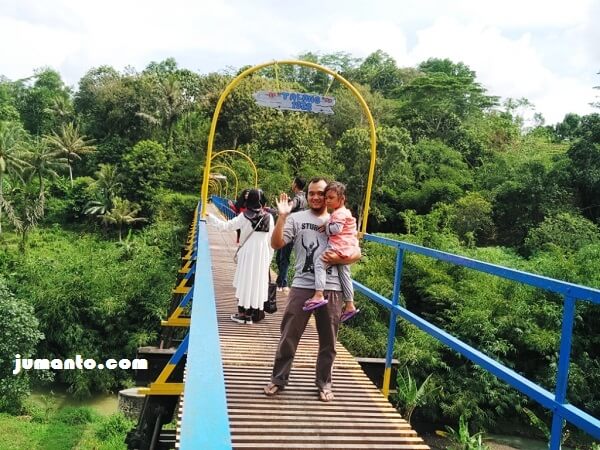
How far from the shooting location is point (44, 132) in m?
48.5

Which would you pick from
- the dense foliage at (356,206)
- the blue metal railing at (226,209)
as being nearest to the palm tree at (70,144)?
the dense foliage at (356,206)

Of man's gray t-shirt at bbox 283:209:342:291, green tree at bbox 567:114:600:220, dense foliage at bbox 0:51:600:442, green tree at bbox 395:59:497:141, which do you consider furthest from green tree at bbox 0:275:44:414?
green tree at bbox 395:59:497:141

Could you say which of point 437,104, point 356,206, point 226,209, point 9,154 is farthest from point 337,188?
A: point 437,104

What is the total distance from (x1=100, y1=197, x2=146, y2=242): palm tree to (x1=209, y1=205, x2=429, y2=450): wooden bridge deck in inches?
1220

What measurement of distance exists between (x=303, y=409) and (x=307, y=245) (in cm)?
91

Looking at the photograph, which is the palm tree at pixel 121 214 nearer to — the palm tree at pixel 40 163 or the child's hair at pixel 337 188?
the palm tree at pixel 40 163

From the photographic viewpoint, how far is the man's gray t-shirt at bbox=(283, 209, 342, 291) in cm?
323

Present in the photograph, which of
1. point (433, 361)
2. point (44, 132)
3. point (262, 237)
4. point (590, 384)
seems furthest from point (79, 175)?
point (262, 237)

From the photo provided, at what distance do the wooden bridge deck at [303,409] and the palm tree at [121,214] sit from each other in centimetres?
3098

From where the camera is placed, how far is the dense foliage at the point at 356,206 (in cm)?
1616

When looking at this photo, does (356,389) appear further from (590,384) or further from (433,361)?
(590,384)

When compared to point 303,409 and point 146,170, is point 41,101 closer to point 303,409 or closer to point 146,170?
point 146,170

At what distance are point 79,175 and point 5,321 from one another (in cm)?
2605

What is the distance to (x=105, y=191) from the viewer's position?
117 feet
